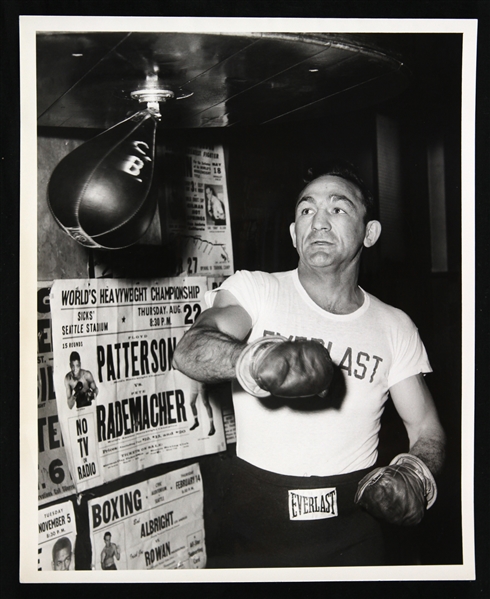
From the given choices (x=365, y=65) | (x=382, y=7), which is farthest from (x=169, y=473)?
(x=382, y=7)

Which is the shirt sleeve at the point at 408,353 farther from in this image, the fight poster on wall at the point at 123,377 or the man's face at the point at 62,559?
the man's face at the point at 62,559

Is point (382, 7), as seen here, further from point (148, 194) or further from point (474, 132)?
point (148, 194)

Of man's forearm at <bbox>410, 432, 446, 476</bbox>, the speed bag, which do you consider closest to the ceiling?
the speed bag

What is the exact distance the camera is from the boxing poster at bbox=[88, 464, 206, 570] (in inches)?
47.7

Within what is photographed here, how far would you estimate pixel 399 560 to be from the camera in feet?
4.04

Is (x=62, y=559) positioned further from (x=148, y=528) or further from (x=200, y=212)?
(x=200, y=212)

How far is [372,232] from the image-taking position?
123 centimetres

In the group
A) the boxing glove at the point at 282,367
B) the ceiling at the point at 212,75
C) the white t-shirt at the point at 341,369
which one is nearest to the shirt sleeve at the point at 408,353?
the white t-shirt at the point at 341,369

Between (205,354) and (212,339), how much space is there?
32 millimetres

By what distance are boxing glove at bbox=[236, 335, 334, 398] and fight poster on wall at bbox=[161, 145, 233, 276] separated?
0.26 metres

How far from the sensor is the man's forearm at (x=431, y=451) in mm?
1229

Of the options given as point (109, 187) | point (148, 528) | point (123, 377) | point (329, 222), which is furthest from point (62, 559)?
point (329, 222)

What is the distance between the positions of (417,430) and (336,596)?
370 mm

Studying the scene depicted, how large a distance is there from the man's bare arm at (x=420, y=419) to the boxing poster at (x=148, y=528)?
0.46 m
